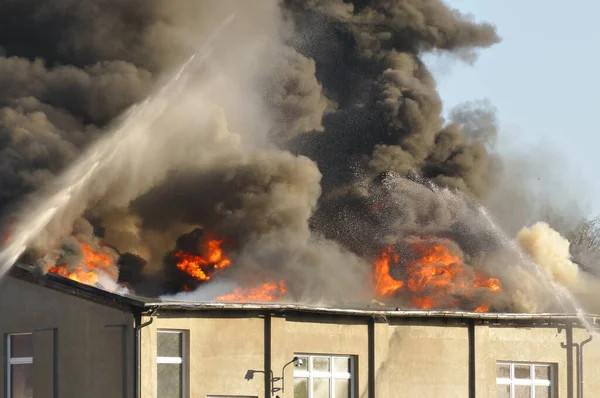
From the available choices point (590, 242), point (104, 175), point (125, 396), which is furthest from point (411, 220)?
point (590, 242)

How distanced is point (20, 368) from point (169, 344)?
4592 millimetres

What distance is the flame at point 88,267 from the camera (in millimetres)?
34969

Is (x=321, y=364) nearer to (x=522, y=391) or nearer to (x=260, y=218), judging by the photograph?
(x=522, y=391)

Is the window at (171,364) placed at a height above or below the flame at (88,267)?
below

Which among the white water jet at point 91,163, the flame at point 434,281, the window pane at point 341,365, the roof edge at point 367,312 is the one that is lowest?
the window pane at point 341,365

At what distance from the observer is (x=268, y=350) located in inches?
1266

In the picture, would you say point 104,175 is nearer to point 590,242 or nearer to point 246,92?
point 246,92

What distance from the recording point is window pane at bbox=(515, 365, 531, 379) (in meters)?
35.8

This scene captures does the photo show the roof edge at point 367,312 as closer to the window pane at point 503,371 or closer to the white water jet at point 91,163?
the window pane at point 503,371

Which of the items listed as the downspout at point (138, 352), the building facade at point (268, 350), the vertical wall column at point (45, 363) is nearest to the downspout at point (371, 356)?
the building facade at point (268, 350)

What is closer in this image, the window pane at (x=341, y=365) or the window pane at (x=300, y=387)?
the window pane at (x=300, y=387)

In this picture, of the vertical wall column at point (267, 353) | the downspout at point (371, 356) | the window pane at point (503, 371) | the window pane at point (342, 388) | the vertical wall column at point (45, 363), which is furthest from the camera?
the window pane at point (503, 371)

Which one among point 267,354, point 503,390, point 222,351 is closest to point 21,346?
point 222,351

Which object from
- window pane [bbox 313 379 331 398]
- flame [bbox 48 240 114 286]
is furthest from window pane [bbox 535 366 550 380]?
flame [bbox 48 240 114 286]
